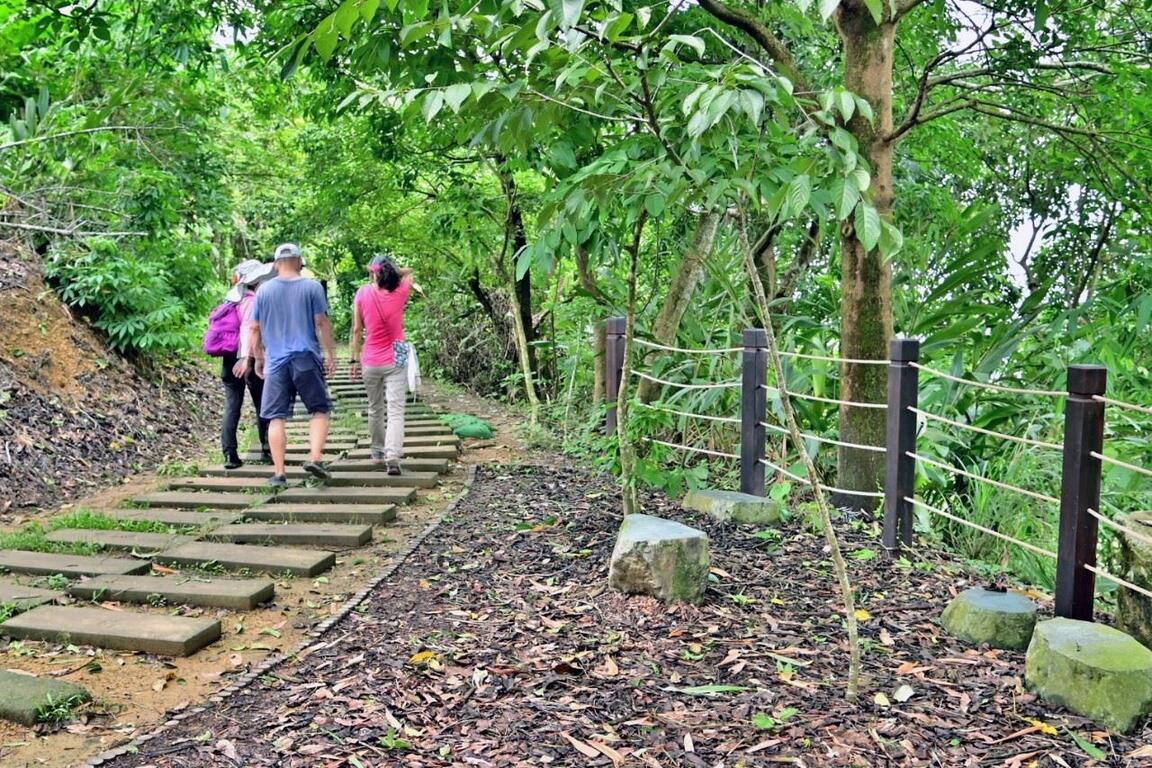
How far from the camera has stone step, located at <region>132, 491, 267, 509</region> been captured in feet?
18.7

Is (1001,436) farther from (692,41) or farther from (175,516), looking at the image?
(175,516)

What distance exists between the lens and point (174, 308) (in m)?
9.02

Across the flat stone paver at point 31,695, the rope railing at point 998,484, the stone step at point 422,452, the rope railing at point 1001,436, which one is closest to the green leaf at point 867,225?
the rope railing at point 1001,436

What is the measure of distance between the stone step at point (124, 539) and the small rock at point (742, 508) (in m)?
3.00

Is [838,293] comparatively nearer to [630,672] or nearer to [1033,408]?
[1033,408]

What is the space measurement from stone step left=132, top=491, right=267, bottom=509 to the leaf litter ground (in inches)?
77.1

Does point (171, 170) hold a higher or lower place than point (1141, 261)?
higher

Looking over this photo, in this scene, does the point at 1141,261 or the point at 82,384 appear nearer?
the point at 1141,261

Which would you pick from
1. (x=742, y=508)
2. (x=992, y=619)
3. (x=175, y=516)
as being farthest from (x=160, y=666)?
(x=992, y=619)

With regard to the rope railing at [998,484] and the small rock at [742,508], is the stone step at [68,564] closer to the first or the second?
the small rock at [742,508]

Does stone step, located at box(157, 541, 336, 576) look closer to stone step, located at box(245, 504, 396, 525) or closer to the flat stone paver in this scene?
stone step, located at box(245, 504, 396, 525)

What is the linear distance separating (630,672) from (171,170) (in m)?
6.72

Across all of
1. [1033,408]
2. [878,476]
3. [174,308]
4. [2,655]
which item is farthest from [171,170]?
[1033,408]

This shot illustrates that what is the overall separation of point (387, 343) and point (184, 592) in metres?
2.78
